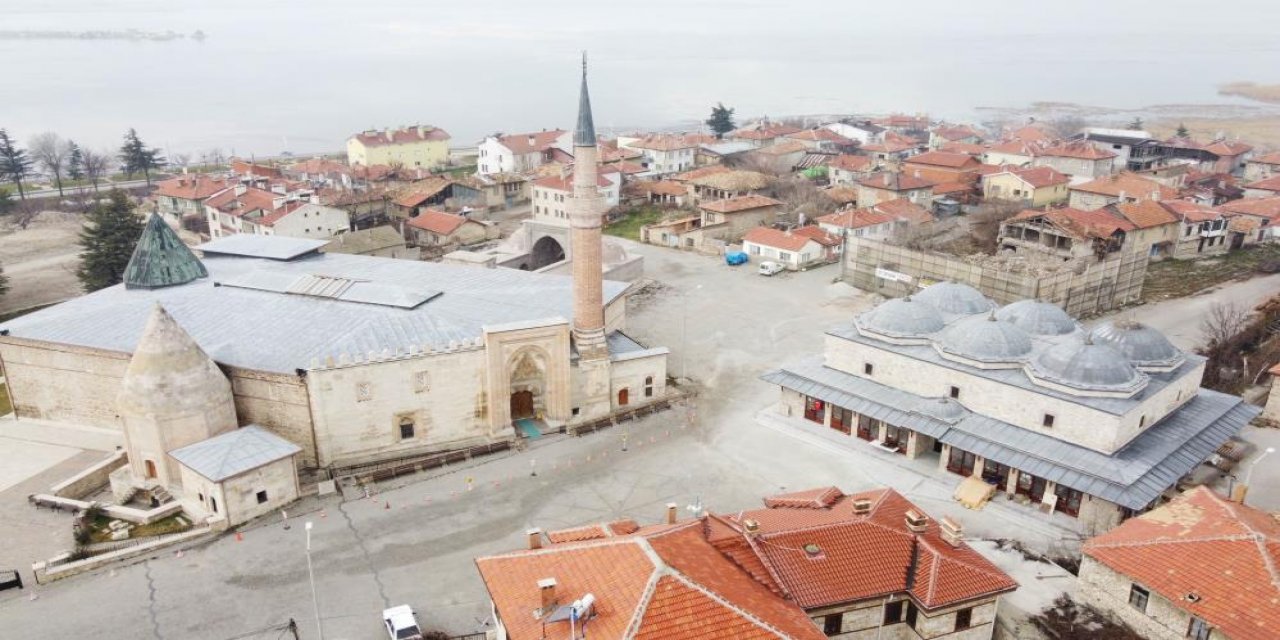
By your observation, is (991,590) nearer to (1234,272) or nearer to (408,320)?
(408,320)

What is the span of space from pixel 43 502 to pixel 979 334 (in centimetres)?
3274

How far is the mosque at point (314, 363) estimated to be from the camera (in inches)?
1103

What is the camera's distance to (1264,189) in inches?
2721

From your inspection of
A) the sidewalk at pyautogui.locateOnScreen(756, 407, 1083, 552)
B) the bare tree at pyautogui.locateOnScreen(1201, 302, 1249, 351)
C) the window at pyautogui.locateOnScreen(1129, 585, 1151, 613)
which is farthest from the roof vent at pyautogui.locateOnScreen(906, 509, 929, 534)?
the bare tree at pyautogui.locateOnScreen(1201, 302, 1249, 351)

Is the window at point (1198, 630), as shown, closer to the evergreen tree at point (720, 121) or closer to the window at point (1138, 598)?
the window at point (1138, 598)

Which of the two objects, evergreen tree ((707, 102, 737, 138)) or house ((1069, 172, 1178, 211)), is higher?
evergreen tree ((707, 102, 737, 138))

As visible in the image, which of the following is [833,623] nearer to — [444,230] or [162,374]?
[162,374]

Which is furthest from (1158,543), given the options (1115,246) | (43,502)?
(1115,246)

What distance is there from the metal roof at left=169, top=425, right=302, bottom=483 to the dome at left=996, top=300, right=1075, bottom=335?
26.7 metres

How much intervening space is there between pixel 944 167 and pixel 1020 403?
175 ft

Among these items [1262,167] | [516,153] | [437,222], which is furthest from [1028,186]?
[516,153]

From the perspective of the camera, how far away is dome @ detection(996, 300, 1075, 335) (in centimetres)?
3169

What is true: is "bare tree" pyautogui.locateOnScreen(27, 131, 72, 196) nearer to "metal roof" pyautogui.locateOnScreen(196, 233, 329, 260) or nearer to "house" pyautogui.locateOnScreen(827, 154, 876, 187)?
"metal roof" pyautogui.locateOnScreen(196, 233, 329, 260)

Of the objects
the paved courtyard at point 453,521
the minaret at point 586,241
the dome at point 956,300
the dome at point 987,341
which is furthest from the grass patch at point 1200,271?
the minaret at point 586,241
